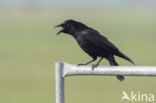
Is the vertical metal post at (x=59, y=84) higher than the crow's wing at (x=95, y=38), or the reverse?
the crow's wing at (x=95, y=38)

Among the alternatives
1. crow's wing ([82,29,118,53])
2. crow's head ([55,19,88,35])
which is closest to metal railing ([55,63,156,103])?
crow's head ([55,19,88,35])

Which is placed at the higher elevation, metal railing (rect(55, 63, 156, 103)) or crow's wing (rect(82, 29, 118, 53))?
crow's wing (rect(82, 29, 118, 53))

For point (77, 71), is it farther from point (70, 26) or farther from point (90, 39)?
point (90, 39)

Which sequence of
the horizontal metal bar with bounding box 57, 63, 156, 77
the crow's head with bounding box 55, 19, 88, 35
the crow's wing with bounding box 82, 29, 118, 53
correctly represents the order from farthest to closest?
the crow's wing with bounding box 82, 29, 118, 53 < the crow's head with bounding box 55, 19, 88, 35 < the horizontal metal bar with bounding box 57, 63, 156, 77

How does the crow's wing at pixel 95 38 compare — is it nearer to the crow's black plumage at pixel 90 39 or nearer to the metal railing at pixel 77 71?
the crow's black plumage at pixel 90 39

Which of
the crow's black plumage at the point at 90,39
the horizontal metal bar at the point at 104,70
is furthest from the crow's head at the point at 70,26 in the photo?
the horizontal metal bar at the point at 104,70

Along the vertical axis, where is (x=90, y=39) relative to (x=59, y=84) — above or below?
above

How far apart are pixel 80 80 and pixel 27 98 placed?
151 inches

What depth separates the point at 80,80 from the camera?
52.5ft

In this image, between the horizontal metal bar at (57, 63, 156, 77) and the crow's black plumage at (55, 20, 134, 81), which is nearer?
the horizontal metal bar at (57, 63, 156, 77)

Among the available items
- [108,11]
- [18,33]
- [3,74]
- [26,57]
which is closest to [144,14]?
[108,11]

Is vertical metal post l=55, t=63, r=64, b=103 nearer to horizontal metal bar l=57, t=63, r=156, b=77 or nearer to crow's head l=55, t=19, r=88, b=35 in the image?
horizontal metal bar l=57, t=63, r=156, b=77

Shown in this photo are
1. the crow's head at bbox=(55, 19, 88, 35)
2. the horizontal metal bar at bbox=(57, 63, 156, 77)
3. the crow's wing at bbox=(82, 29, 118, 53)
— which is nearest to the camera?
the horizontal metal bar at bbox=(57, 63, 156, 77)

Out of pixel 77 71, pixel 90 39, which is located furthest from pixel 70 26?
pixel 77 71
